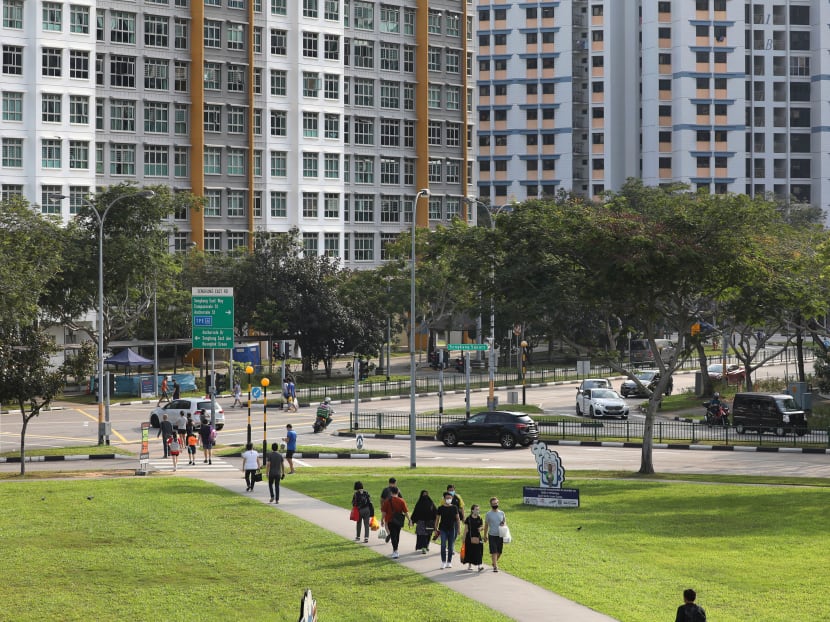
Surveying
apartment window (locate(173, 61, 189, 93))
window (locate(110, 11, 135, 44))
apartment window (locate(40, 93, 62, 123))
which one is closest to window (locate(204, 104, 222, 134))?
apartment window (locate(173, 61, 189, 93))

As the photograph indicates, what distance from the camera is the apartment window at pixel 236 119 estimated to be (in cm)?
9744

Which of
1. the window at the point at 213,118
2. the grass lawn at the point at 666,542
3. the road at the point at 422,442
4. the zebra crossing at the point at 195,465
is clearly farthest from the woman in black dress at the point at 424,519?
the window at the point at 213,118

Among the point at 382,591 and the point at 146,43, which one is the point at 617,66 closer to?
the point at 146,43

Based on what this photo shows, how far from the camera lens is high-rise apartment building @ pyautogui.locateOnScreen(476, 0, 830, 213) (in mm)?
131125

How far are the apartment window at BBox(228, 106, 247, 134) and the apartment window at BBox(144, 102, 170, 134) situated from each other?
212 inches

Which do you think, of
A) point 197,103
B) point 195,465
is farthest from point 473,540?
point 197,103

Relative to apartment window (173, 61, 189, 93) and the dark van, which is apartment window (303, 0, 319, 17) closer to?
apartment window (173, 61, 189, 93)

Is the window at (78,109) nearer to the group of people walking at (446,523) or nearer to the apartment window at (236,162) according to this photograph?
the apartment window at (236,162)

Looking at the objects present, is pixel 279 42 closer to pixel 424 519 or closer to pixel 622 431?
pixel 622 431

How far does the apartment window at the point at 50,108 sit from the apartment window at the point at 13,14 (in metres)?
5.25

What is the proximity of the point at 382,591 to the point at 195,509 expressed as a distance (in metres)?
10.8

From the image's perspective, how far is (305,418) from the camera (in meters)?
61.6

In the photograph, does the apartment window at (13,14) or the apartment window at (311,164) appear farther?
the apartment window at (311,164)

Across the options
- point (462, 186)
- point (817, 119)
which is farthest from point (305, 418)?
point (817, 119)
